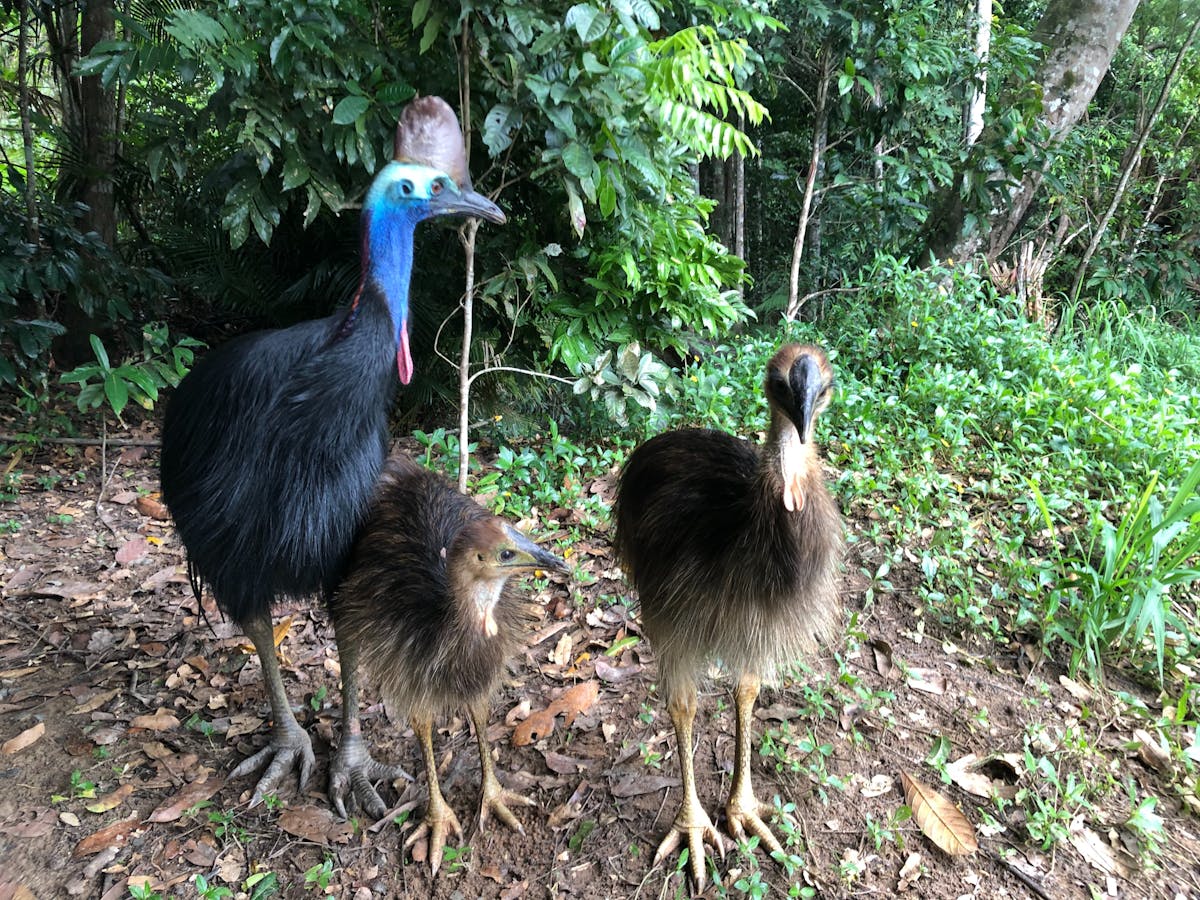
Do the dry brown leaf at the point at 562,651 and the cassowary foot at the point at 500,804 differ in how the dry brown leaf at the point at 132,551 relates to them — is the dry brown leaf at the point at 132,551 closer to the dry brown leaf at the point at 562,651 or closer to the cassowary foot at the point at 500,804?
the dry brown leaf at the point at 562,651

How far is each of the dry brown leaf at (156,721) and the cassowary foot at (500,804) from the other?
4.00 ft

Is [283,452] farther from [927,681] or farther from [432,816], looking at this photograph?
[927,681]

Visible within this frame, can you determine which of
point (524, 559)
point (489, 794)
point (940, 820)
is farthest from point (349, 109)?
point (940, 820)

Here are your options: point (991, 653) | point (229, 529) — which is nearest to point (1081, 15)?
point (991, 653)

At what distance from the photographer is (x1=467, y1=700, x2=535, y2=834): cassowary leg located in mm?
2385

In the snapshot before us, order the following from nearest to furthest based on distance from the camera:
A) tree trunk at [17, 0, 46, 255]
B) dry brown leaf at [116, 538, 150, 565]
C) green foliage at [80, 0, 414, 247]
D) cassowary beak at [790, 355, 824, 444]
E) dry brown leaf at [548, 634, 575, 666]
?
cassowary beak at [790, 355, 824, 444] → green foliage at [80, 0, 414, 247] → dry brown leaf at [548, 634, 575, 666] → dry brown leaf at [116, 538, 150, 565] → tree trunk at [17, 0, 46, 255]

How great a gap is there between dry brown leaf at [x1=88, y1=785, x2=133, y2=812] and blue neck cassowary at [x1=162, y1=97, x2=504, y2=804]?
2.32ft

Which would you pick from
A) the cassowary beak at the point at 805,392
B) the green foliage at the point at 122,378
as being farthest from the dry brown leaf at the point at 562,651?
the green foliage at the point at 122,378

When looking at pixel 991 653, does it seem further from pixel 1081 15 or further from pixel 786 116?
pixel 1081 15

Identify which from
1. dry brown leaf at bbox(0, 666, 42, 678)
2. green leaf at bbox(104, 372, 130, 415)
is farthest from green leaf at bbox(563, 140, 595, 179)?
dry brown leaf at bbox(0, 666, 42, 678)

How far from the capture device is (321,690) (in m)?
3.01

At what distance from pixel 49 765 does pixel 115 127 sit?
4.32 metres

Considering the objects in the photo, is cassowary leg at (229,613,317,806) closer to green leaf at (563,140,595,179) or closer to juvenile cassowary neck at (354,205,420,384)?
juvenile cassowary neck at (354,205,420,384)

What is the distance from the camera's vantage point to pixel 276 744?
266 centimetres
